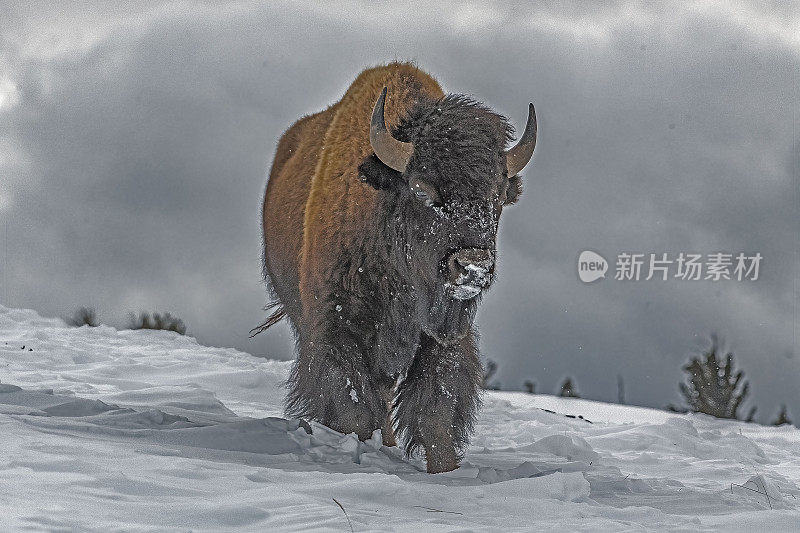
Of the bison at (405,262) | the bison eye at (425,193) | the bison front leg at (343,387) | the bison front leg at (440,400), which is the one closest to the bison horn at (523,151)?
the bison at (405,262)

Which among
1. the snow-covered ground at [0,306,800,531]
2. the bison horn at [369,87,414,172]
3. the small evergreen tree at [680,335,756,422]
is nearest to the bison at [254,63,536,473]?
the bison horn at [369,87,414,172]

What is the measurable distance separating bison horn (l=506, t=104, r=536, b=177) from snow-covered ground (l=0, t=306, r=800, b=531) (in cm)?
168

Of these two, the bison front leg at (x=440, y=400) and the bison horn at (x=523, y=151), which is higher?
the bison horn at (x=523, y=151)

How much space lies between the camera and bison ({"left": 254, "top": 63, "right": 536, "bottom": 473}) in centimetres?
432

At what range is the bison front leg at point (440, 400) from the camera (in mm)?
4707

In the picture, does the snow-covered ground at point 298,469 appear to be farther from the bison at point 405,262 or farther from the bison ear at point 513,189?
the bison ear at point 513,189

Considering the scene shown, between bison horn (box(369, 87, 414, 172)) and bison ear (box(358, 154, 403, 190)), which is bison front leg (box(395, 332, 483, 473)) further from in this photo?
bison horn (box(369, 87, 414, 172))

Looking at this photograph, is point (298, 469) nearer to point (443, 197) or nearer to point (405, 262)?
point (405, 262)

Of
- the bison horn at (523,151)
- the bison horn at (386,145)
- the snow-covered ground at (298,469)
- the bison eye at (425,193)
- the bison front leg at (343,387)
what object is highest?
the bison horn at (523,151)

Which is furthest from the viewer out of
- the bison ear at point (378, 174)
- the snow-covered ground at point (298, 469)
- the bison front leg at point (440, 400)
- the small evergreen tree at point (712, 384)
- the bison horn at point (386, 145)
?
the small evergreen tree at point (712, 384)

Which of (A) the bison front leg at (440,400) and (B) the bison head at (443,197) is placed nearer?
(B) the bison head at (443,197)

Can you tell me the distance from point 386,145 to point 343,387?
4.27 ft

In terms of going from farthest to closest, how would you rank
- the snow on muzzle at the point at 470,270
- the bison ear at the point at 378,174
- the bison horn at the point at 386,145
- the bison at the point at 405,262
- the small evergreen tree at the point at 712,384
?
the small evergreen tree at the point at 712,384 → the bison ear at the point at 378,174 → the bison horn at the point at 386,145 → the bison at the point at 405,262 → the snow on muzzle at the point at 470,270

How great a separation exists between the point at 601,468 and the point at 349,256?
6.75 ft
